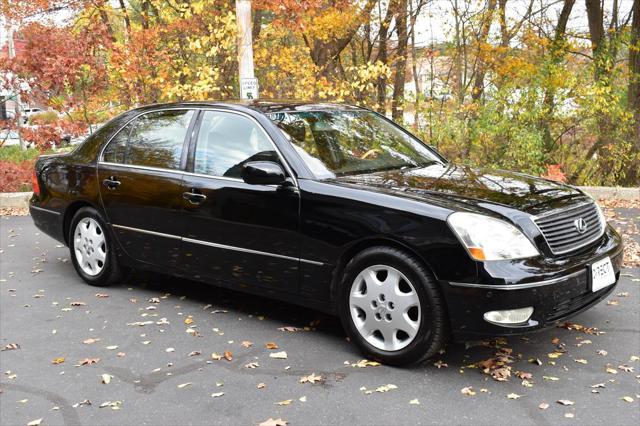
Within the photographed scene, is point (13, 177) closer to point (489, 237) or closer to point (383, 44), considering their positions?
point (383, 44)

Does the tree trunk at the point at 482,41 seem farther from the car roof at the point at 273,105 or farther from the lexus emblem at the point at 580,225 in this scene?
the lexus emblem at the point at 580,225

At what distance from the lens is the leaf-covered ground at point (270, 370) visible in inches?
132

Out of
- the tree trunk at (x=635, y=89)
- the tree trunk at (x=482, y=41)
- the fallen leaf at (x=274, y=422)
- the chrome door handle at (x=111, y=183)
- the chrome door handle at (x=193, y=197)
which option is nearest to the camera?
the fallen leaf at (x=274, y=422)

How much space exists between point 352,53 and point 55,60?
9224 mm

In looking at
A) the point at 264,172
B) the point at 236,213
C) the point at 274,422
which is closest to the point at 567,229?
the point at 264,172

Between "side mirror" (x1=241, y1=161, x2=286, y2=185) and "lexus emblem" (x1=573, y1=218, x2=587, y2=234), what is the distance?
73.0 inches

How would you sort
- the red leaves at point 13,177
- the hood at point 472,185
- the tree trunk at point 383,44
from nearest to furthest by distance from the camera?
the hood at point 472,185 < the red leaves at point 13,177 < the tree trunk at point 383,44

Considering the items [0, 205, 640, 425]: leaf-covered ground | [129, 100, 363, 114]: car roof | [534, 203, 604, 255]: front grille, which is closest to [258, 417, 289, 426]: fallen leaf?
[0, 205, 640, 425]: leaf-covered ground

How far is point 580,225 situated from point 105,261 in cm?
396

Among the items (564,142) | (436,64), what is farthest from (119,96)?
(564,142)

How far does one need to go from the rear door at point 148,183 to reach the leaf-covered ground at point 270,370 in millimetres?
550

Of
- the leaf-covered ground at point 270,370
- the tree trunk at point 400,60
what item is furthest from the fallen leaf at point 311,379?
the tree trunk at point 400,60

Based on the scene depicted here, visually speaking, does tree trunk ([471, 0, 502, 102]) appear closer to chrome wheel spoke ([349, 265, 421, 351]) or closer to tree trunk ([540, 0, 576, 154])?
tree trunk ([540, 0, 576, 154])

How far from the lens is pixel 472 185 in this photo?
416 centimetres
